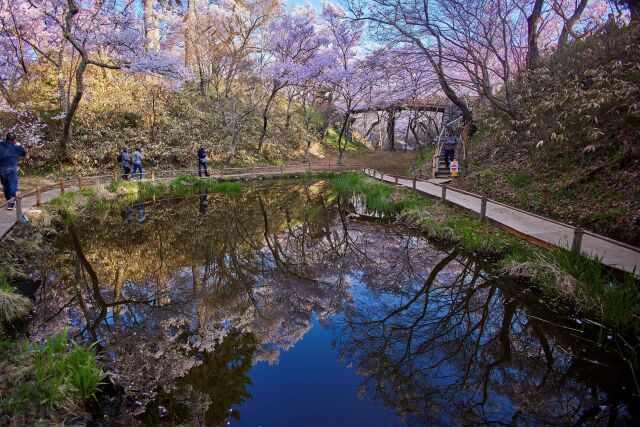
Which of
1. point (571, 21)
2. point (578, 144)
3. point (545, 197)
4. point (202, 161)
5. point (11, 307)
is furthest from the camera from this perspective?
point (202, 161)

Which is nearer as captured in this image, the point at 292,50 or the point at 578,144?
the point at 578,144

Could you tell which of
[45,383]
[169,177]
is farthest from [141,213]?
[45,383]

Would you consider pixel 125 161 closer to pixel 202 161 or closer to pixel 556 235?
pixel 202 161

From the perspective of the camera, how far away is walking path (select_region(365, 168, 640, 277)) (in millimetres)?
5508

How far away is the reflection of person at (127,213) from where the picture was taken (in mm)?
11195

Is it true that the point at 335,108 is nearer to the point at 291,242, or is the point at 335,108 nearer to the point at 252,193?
the point at 252,193

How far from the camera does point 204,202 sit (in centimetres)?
1462

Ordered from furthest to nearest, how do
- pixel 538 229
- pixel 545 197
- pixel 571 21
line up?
pixel 571 21 < pixel 545 197 < pixel 538 229

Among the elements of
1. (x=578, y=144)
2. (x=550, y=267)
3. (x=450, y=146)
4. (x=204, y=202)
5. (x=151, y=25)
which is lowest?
(x=204, y=202)

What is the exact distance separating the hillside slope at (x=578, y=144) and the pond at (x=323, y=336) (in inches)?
124

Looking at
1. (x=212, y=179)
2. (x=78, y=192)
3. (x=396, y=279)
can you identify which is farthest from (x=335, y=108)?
(x=396, y=279)

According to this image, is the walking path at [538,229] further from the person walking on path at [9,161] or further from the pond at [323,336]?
the pond at [323,336]

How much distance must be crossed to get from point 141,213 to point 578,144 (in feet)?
45.1

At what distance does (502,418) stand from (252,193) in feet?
47.8
